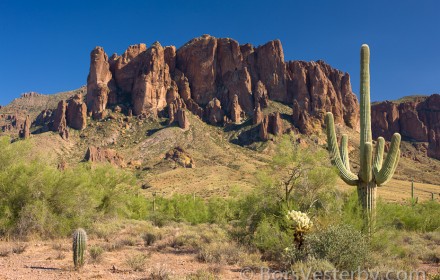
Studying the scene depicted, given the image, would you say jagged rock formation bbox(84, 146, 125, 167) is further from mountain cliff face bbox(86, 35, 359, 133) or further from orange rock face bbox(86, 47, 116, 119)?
mountain cliff face bbox(86, 35, 359, 133)

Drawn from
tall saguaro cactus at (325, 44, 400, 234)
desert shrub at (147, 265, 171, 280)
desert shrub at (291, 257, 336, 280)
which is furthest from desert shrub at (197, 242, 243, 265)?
tall saguaro cactus at (325, 44, 400, 234)

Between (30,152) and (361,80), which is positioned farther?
(30,152)

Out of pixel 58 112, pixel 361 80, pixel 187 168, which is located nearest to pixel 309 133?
pixel 187 168

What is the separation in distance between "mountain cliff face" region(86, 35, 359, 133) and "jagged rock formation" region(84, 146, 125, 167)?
→ 3068 cm

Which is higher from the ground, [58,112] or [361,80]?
[58,112]

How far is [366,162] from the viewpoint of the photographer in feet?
36.9

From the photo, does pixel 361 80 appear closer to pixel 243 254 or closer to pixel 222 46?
pixel 243 254

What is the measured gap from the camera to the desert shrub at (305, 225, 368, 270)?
803 centimetres

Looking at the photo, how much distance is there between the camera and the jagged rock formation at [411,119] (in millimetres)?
121400

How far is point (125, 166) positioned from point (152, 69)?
5028cm

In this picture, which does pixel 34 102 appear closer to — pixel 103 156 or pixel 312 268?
pixel 103 156

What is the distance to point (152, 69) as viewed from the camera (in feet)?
359

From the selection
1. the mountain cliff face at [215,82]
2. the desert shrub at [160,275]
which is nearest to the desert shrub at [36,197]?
the desert shrub at [160,275]

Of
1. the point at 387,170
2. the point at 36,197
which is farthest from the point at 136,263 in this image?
the point at 387,170
